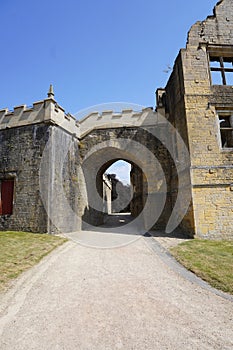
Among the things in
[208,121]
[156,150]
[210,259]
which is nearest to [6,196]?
[156,150]

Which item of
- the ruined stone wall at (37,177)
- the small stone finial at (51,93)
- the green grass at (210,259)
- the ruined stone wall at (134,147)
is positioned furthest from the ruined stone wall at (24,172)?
the green grass at (210,259)

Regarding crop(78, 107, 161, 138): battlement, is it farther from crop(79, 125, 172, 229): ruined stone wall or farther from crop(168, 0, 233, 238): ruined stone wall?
crop(168, 0, 233, 238): ruined stone wall

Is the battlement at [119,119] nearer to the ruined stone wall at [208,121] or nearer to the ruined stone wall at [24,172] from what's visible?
the ruined stone wall at [208,121]

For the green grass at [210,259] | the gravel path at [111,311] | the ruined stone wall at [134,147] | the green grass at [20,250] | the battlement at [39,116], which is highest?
the battlement at [39,116]

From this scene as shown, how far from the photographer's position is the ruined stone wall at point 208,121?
8.52 meters

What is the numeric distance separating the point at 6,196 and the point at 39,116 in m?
4.08

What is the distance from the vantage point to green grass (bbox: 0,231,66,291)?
4807 millimetres

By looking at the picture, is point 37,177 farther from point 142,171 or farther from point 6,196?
point 142,171

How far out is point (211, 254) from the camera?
20.1ft

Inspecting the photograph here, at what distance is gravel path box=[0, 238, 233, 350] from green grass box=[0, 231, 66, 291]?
0.29 metres

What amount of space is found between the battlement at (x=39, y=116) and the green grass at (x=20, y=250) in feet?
16.5

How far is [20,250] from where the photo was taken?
6.50m

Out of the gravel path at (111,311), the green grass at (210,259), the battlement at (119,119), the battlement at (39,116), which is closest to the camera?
the gravel path at (111,311)

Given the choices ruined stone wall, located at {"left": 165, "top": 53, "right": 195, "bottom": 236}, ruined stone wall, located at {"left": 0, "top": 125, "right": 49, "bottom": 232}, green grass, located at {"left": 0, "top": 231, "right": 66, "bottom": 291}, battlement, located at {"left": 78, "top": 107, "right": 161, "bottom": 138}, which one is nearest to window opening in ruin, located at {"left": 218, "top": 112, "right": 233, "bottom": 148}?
ruined stone wall, located at {"left": 165, "top": 53, "right": 195, "bottom": 236}
